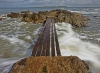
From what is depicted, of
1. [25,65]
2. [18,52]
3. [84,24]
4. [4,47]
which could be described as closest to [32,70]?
[25,65]

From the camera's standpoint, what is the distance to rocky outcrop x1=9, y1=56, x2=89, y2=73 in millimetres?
4488

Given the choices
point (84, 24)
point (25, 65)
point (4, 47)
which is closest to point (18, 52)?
point (4, 47)

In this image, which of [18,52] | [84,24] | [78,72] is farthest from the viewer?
[84,24]

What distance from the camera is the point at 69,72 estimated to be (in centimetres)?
443

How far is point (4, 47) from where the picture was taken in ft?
30.3

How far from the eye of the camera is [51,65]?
15.2 ft

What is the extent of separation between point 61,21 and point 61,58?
1529cm

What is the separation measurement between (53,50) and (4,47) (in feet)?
13.0

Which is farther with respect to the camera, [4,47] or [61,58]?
[4,47]

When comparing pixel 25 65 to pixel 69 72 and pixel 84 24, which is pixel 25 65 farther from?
pixel 84 24

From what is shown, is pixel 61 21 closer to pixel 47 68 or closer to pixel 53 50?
pixel 53 50

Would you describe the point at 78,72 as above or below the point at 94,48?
above

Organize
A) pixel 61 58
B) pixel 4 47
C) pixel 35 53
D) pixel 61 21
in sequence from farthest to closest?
pixel 61 21 < pixel 4 47 < pixel 35 53 < pixel 61 58

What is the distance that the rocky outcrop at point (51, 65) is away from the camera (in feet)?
14.7
